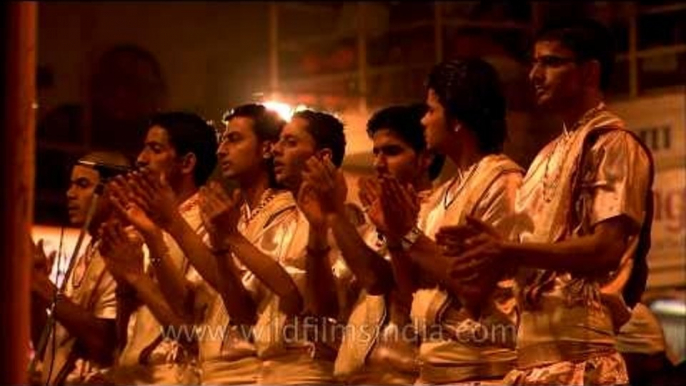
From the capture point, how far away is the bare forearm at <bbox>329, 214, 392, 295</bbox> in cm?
504

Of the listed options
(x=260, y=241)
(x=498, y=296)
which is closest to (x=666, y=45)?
(x=260, y=241)

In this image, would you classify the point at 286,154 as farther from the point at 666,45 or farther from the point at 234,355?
the point at 666,45

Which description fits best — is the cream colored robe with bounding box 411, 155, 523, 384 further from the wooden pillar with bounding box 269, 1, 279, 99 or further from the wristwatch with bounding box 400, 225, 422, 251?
the wooden pillar with bounding box 269, 1, 279, 99

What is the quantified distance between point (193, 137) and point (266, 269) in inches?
42.7

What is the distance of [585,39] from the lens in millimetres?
4461

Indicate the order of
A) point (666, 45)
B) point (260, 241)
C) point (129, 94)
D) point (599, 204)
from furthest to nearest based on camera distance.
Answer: point (129, 94) → point (666, 45) → point (260, 241) → point (599, 204)

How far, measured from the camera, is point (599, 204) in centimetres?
426

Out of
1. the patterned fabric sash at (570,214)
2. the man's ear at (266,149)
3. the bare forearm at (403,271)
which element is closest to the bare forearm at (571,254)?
the patterned fabric sash at (570,214)

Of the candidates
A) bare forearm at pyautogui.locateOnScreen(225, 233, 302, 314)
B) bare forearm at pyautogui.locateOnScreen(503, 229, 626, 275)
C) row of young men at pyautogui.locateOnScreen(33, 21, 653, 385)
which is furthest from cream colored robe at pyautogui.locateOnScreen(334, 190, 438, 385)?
bare forearm at pyautogui.locateOnScreen(503, 229, 626, 275)

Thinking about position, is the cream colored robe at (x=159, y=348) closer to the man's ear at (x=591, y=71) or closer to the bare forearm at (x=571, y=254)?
the man's ear at (x=591, y=71)

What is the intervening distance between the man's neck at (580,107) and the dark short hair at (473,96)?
427 mm

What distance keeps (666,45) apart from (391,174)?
4404 millimetres

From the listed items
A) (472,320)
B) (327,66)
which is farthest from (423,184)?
(327,66)

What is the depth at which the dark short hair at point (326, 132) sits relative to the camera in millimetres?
5637
